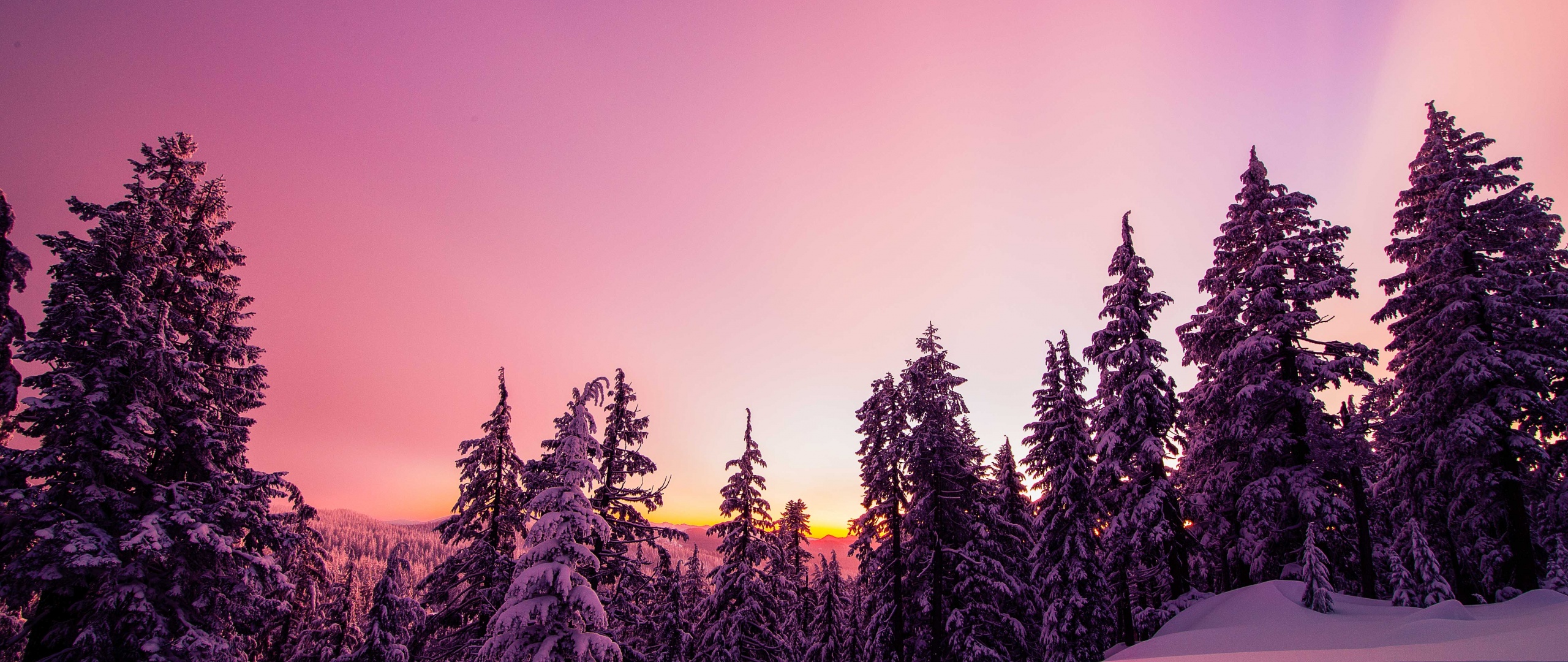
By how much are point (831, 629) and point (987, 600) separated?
1116 cm

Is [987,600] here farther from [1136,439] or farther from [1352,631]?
[1352,631]

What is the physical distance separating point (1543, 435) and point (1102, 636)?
1382 centimetres

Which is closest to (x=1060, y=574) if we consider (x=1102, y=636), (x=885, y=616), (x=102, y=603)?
(x=1102, y=636)

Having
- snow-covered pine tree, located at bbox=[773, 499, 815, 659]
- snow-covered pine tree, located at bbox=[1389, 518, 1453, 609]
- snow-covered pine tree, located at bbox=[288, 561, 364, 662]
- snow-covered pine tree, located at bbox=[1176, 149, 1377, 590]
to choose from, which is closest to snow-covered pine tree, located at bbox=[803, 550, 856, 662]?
snow-covered pine tree, located at bbox=[773, 499, 815, 659]

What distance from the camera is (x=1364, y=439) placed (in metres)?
17.1

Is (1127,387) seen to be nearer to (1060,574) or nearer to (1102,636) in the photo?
(1060,574)

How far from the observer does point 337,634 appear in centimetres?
2941

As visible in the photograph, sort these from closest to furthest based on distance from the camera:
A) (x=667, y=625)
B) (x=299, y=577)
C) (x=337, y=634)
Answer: (x=667, y=625) → (x=299, y=577) → (x=337, y=634)

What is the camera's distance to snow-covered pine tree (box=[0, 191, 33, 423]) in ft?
43.1

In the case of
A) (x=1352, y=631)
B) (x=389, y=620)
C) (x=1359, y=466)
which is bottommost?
(x=389, y=620)

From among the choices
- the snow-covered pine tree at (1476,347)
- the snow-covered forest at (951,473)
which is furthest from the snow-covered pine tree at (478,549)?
the snow-covered pine tree at (1476,347)

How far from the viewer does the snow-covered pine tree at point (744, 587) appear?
24.5 metres

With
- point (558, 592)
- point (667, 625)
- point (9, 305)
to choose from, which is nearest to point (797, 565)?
point (667, 625)

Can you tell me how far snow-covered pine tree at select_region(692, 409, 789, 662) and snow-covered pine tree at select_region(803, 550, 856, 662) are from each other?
2895 mm
